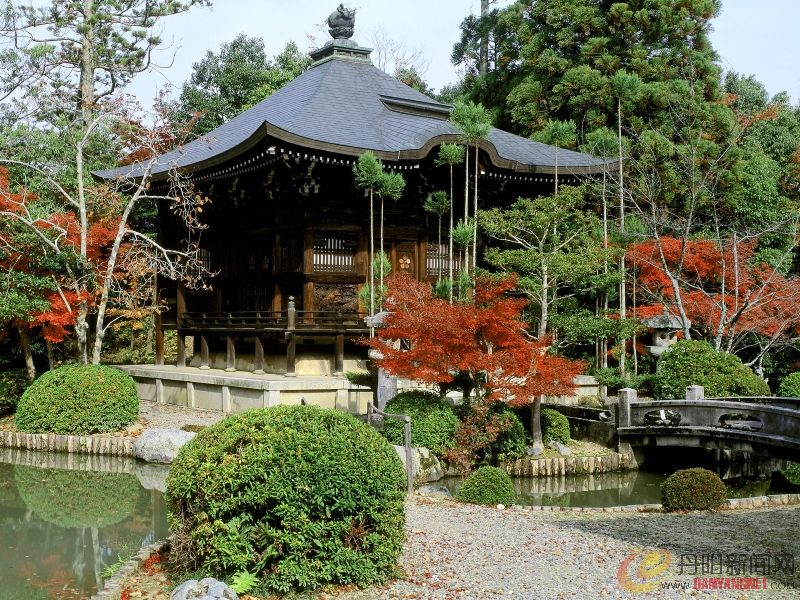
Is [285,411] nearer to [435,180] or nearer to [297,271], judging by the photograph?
[297,271]

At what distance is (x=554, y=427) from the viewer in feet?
47.7

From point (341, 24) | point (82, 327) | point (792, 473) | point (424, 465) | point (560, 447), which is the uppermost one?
point (341, 24)

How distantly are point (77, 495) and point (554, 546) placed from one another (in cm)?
763

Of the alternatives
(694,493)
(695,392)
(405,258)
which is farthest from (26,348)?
(694,493)

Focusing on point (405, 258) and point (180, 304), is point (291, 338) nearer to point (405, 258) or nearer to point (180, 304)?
point (405, 258)

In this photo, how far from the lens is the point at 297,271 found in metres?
17.5

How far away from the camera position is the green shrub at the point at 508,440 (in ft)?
43.1

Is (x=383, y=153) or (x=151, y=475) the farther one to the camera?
(x=383, y=153)

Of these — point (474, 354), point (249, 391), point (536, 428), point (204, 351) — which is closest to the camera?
point (474, 354)

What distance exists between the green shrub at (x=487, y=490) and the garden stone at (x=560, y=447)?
4296 mm

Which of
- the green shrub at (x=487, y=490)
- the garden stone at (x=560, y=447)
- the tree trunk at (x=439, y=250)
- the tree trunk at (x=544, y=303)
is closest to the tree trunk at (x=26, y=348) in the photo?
the tree trunk at (x=439, y=250)

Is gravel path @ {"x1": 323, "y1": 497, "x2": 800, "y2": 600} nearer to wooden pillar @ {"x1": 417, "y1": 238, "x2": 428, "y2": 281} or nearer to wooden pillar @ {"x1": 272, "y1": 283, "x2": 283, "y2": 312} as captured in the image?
wooden pillar @ {"x1": 272, "y1": 283, "x2": 283, "y2": 312}

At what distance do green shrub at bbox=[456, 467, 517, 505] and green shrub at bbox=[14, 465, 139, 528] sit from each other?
4578mm

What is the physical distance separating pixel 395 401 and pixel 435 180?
6.74 metres
